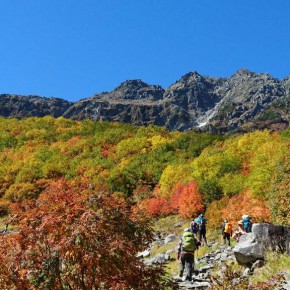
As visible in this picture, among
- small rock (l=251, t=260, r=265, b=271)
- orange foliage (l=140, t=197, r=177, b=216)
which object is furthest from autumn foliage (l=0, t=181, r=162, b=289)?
orange foliage (l=140, t=197, r=177, b=216)

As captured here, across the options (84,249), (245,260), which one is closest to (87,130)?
(245,260)

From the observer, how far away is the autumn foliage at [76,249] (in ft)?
27.5

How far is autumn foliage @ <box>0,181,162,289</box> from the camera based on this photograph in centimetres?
838

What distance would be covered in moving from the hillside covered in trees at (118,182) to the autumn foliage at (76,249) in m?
0.02

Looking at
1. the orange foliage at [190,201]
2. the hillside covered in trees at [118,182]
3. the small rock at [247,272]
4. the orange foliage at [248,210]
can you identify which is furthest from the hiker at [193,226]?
the orange foliage at [190,201]

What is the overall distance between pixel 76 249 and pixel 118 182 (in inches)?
1654

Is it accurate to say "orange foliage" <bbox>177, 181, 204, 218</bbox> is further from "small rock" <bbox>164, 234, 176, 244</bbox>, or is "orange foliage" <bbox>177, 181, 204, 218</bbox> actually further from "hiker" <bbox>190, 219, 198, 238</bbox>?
"hiker" <bbox>190, 219, 198, 238</bbox>

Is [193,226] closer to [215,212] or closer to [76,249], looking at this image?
[215,212]

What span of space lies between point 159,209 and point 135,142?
24.4 m

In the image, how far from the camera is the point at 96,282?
8.93 metres

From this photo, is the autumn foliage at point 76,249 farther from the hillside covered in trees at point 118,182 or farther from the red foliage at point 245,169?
the red foliage at point 245,169

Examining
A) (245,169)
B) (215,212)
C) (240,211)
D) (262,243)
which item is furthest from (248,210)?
(262,243)

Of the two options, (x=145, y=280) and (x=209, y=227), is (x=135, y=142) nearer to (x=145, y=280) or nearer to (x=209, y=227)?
(x=209, y=227)

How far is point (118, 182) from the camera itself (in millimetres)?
50344
